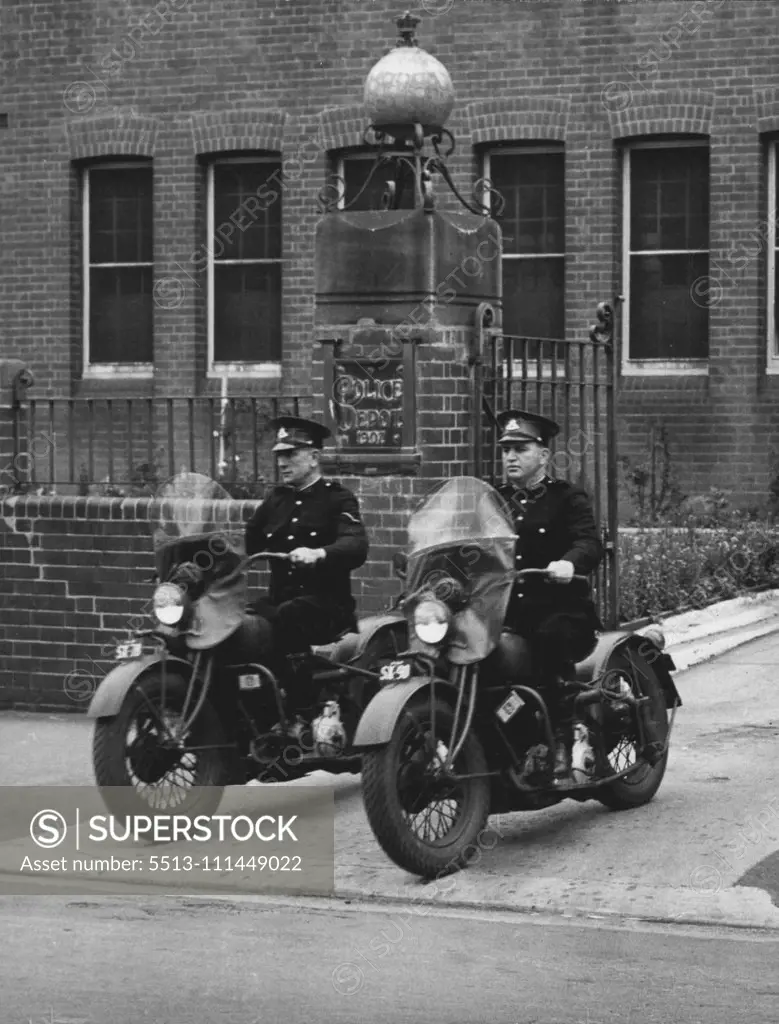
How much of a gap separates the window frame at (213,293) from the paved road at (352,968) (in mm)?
13795

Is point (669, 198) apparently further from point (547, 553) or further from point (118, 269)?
point (547, 553)

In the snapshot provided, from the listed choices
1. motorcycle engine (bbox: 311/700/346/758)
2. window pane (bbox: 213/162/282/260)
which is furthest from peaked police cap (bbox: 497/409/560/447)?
window pane (bbox: 213/162/282/260)

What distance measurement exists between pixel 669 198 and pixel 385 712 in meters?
13.0

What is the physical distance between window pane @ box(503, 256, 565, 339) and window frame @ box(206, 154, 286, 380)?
2.26m

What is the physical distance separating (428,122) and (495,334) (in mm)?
1425

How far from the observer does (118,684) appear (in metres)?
8.64

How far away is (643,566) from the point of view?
15531mm

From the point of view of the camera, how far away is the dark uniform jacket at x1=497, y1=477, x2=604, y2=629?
8891mm

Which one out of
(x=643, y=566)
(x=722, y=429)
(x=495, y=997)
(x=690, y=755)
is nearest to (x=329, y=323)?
(x=690, y=755)

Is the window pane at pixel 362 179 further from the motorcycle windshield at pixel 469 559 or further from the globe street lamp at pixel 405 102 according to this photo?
the motorcycle windshield at pixel 469 559

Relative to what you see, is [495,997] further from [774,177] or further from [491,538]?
[774,177]

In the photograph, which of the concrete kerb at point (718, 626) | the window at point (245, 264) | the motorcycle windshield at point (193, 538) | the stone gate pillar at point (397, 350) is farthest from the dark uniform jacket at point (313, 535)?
the window at point (245, 264)

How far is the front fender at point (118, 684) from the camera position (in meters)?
8.59

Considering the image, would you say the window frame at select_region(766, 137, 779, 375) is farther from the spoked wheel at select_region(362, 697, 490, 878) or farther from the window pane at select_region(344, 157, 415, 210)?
the spoked wheel at select_region(362, 697, 490, 878)
